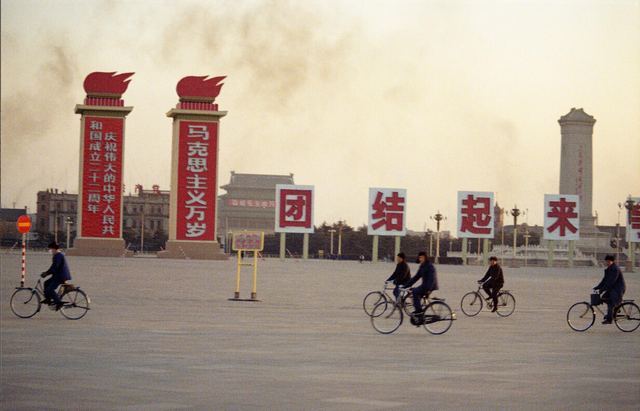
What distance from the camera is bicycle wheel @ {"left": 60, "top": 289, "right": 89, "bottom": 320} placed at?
649 inches

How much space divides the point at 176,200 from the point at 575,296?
3913cm

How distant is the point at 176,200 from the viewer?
6228 centimetres

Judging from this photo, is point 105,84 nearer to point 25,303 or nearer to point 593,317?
point 25,303

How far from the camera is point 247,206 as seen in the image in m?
143

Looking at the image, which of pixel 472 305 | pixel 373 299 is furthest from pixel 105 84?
pixel 373 299

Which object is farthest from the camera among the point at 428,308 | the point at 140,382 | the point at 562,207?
the point at 562,207

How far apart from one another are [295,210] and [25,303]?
4762cm

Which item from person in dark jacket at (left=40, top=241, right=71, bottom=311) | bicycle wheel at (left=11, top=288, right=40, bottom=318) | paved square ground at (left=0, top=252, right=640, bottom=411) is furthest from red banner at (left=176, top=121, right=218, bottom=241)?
person in dark jacket at (left=40, top=241, right=71, bottom=311)

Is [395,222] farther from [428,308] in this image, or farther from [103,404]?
[103,404]

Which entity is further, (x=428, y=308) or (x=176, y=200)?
(x=176, y=200)

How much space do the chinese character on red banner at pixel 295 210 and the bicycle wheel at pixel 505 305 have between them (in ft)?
145

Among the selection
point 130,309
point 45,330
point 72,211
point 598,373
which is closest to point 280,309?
point 130,309

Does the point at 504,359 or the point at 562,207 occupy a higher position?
the point at 562,207

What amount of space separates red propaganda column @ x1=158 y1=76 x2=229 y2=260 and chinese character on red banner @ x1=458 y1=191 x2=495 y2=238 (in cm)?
1846
